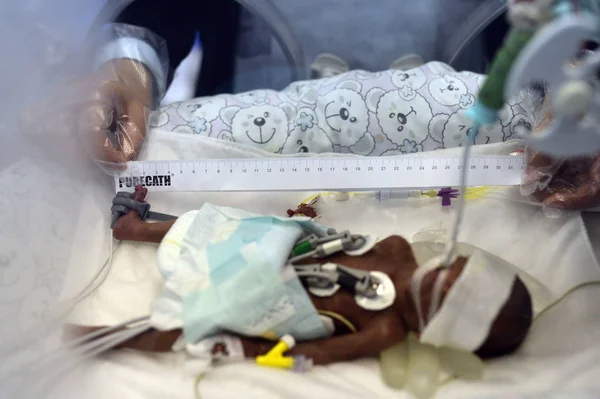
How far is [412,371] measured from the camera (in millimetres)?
653

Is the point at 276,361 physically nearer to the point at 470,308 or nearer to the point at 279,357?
the point at 279,357

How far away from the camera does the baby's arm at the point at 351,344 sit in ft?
2.14

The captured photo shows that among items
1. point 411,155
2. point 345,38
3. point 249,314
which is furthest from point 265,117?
point 345,38

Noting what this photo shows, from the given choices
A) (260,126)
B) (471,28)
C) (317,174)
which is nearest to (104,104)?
(260,126)

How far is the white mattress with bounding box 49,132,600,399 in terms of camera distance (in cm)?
Answer: 65

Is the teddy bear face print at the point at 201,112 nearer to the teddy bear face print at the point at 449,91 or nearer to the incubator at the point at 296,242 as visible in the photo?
the incubator at the point at 296,242

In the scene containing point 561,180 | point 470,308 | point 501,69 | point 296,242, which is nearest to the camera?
point 501,69

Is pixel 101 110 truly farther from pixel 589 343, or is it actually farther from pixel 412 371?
pixel 589 343

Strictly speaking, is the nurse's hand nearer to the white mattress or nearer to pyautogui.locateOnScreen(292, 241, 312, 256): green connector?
the white mattress

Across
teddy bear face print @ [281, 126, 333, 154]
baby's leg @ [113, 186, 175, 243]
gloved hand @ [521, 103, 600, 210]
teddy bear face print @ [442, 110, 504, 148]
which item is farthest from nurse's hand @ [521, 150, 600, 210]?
baby's leg @ [113, 186, 175, 243]

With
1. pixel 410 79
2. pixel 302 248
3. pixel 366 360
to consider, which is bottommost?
pixel 366 360

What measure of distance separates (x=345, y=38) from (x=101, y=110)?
0.72 metres

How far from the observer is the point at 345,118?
959mm

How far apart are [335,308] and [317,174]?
0.90 feet
